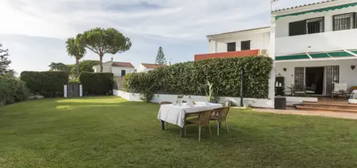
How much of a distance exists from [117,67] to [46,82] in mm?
29414

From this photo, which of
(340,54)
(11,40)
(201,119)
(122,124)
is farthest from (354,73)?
(11,40)

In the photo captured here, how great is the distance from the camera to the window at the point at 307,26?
1744 cm

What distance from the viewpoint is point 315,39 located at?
16391 millimetres

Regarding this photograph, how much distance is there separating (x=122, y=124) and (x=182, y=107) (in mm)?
3299

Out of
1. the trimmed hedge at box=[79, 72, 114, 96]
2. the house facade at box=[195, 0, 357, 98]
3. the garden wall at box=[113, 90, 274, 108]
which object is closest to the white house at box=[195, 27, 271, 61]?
→ the house facade at box=[195, 0, 357, 98]

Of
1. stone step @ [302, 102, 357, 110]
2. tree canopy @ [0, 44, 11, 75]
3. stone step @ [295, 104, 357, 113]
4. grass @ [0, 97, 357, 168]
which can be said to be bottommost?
grass @ [0, 97, 357, 168]

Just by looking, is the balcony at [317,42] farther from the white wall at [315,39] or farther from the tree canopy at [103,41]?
the tree canopy at [103,41]

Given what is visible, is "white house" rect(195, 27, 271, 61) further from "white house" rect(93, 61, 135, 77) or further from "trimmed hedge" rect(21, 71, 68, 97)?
"white house" rect(93, 61, 135, 77)

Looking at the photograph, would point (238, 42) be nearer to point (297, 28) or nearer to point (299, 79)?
point (297, 28)

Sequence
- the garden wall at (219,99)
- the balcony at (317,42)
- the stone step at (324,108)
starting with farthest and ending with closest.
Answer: the balcony at (317,42) < the garden wall at (219,99) < the stone step at (324,108)

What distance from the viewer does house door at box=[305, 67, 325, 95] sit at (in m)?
18.4

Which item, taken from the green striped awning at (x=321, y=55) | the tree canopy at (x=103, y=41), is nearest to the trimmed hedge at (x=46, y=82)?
the tree canopy at (x=103, y=41)

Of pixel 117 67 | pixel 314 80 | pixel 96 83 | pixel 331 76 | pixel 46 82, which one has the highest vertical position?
pixel 117 67

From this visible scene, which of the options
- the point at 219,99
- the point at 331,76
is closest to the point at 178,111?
the point at 219,99
